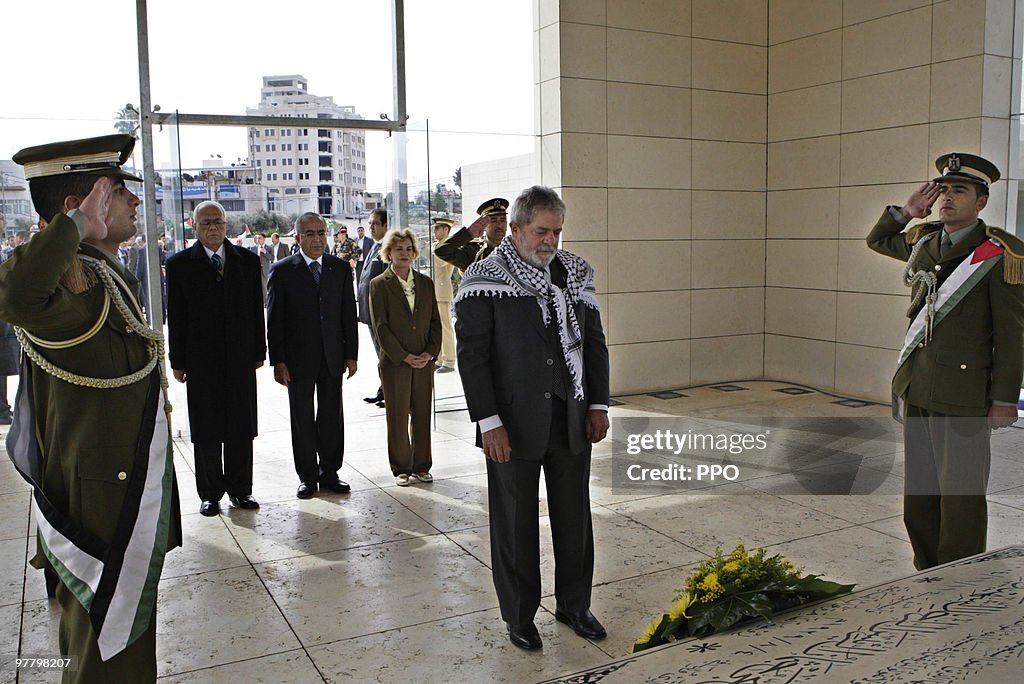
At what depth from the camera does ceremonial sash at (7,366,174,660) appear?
100 inches

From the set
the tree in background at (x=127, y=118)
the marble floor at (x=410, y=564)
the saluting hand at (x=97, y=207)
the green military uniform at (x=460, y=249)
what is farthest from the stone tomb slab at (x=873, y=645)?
the tree in background at (x=127, y=118)

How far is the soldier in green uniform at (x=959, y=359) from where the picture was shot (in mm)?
3680

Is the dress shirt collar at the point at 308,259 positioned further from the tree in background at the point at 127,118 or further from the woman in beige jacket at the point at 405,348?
the tree in background at the point at 127,118

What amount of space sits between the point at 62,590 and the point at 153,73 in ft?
16.7

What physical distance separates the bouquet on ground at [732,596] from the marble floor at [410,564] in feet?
0.91

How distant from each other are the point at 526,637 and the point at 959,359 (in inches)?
82.2

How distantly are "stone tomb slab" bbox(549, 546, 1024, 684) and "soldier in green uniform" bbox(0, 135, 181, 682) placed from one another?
1314 millimetres

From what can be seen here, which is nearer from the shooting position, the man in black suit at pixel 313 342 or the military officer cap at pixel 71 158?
the military officer cap at pixel 71 158

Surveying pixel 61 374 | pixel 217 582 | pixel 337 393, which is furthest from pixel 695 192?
pixel 61 374

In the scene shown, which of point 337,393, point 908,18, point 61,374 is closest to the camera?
point 61,374

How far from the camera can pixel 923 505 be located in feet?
12.8

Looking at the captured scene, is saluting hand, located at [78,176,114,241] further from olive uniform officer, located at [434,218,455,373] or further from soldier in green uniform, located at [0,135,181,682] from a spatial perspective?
olive uniform officer, located at [434,218,455,373]

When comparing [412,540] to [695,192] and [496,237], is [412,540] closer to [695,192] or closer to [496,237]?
[496,237]

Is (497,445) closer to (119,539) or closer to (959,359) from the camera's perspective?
(119,539)
